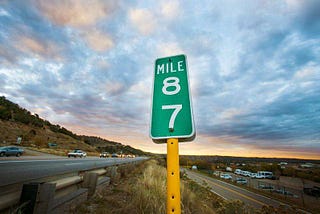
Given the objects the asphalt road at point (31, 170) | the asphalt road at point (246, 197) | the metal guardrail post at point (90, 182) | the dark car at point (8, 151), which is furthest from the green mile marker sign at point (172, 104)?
the dark car at point (8, 151)

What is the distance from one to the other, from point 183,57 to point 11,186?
3630 mm

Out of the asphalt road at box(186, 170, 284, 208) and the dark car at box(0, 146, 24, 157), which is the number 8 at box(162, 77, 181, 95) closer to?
the asphalt road at box(186, 170, 284, 208)

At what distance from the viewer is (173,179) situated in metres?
1.49

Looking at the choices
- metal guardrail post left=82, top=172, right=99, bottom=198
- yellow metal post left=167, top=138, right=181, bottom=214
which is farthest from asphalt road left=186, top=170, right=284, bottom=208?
yellow metal post left=167, top=138, right=181, bottom=214

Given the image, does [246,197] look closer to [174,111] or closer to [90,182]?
[90,182]

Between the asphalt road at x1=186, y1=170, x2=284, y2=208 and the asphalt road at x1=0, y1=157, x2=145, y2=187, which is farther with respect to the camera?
the asphalt road at x1=186, y1=170, x2=284, y2=208

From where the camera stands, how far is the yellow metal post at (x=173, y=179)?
4.62 feet

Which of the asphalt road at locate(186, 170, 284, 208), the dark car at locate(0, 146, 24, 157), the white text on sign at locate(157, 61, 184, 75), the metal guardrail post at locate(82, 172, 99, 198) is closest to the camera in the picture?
the white text on sign at locate(157, 61, 184, 75)

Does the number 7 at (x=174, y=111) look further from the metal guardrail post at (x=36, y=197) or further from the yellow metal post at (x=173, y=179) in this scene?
the metal guardrail post at (x=36, y=197)

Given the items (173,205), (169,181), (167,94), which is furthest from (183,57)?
(173,205)

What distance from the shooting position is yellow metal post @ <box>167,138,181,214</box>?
1.41 m

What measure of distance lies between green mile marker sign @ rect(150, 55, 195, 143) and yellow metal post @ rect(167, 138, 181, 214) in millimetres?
103

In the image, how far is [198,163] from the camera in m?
121

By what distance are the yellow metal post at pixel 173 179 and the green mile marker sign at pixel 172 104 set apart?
10cm
